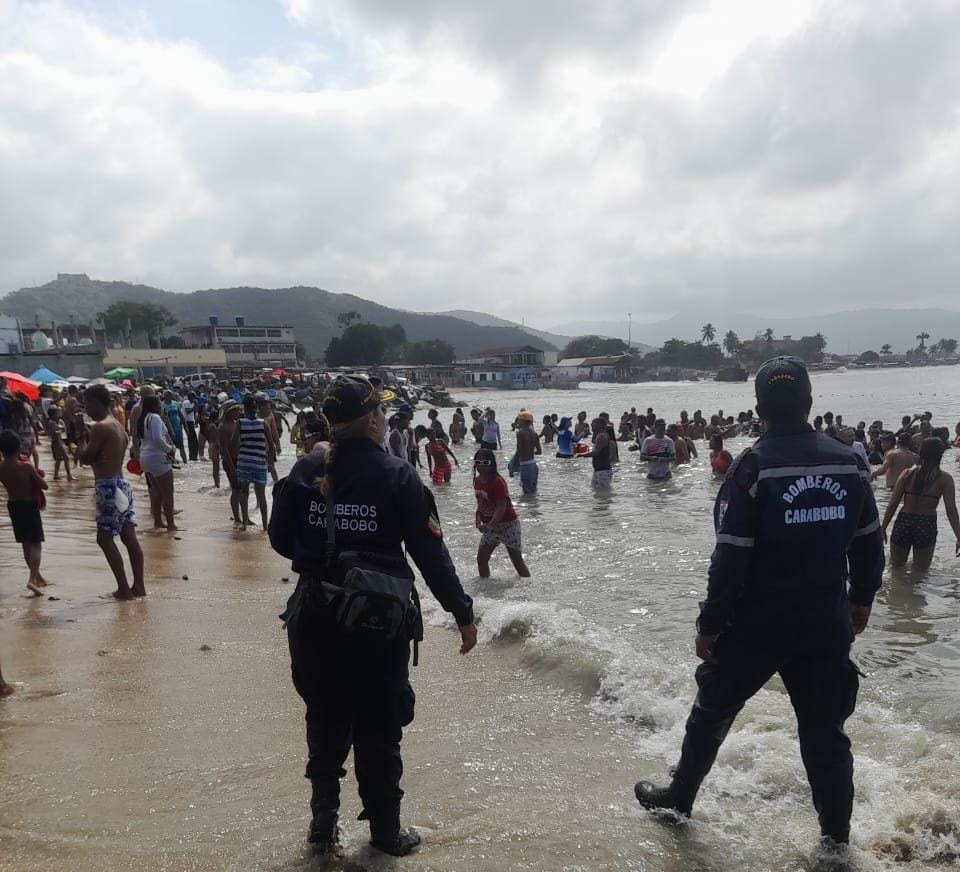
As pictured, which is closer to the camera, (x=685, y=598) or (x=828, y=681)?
(x=828, y=681)

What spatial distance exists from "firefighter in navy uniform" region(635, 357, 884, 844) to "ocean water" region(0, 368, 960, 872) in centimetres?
68

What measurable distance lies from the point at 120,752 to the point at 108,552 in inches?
113

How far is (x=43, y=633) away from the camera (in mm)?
5227

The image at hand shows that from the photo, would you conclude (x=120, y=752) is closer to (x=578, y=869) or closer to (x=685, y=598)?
(x=578, y=869)

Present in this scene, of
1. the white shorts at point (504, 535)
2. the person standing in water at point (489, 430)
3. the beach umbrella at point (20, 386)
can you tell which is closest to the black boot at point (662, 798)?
the white shorts at point (504, 535)

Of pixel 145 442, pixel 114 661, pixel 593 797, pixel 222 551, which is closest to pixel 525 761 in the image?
pixel 593 797

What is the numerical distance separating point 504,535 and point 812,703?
5.11 meters

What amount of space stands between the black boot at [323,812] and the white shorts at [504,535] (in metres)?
4.98

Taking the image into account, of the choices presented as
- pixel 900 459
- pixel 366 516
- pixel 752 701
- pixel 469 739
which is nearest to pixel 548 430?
pixel 900 459

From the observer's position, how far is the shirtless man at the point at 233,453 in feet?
33.3

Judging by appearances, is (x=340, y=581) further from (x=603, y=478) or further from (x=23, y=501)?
(x=603, y=478)

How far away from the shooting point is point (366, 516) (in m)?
2.61

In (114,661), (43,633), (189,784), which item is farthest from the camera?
(43,633)

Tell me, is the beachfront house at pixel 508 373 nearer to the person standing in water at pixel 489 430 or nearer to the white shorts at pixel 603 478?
the person standing in water at pixel 489 430
